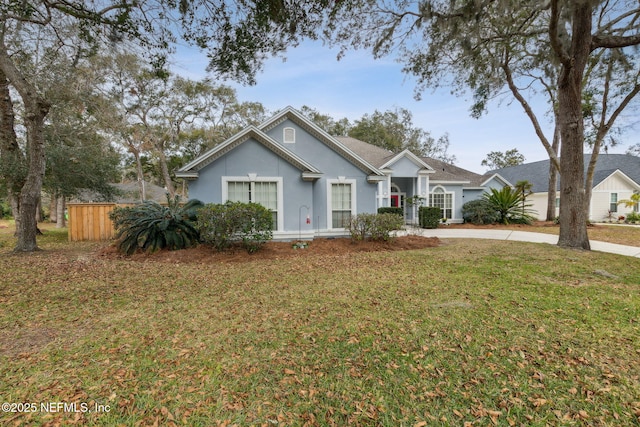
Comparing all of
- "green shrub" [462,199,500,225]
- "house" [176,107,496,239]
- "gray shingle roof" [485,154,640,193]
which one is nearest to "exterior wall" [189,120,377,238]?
"house" [176,107,496,239]

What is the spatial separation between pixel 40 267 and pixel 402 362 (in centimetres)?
876

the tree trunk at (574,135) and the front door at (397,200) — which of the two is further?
the front door at (397,200)

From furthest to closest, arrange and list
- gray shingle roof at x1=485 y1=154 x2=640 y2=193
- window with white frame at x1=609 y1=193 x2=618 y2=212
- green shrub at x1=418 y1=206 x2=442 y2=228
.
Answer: gray shingle roof at x1=485 y1=154 x2=640 y2=193
window with white frame at x1=609 y1=193 x2=618 y2=212
green shrub at x1=418 y1=206 x2=442 y2=228

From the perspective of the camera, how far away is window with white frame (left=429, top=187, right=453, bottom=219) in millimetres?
19969

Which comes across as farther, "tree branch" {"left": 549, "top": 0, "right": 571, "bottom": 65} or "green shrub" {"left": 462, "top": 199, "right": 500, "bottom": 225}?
"green shrub" {"left": 462, "top": 199, "right": 500, "bottom": 225}

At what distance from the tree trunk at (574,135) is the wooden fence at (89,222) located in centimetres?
1766

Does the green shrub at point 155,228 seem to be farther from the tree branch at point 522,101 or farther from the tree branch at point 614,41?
the tree branch at point 522,101

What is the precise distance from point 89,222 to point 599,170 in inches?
1486

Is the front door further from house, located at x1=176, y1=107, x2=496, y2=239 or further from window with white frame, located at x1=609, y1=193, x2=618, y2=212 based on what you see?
window with white frame, located at x1=609, y1=193, x2=618, y2=212

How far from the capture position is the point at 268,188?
1066 centimetres

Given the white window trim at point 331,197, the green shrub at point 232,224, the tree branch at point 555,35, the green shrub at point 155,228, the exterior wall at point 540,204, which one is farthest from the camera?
the exterior wall at point 540,204

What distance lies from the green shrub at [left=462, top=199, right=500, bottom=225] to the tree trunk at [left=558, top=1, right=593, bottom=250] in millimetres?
9929

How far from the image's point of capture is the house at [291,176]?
10.2 m

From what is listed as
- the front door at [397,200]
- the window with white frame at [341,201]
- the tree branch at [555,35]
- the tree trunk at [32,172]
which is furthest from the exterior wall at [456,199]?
the tree trunk at [32,172]
